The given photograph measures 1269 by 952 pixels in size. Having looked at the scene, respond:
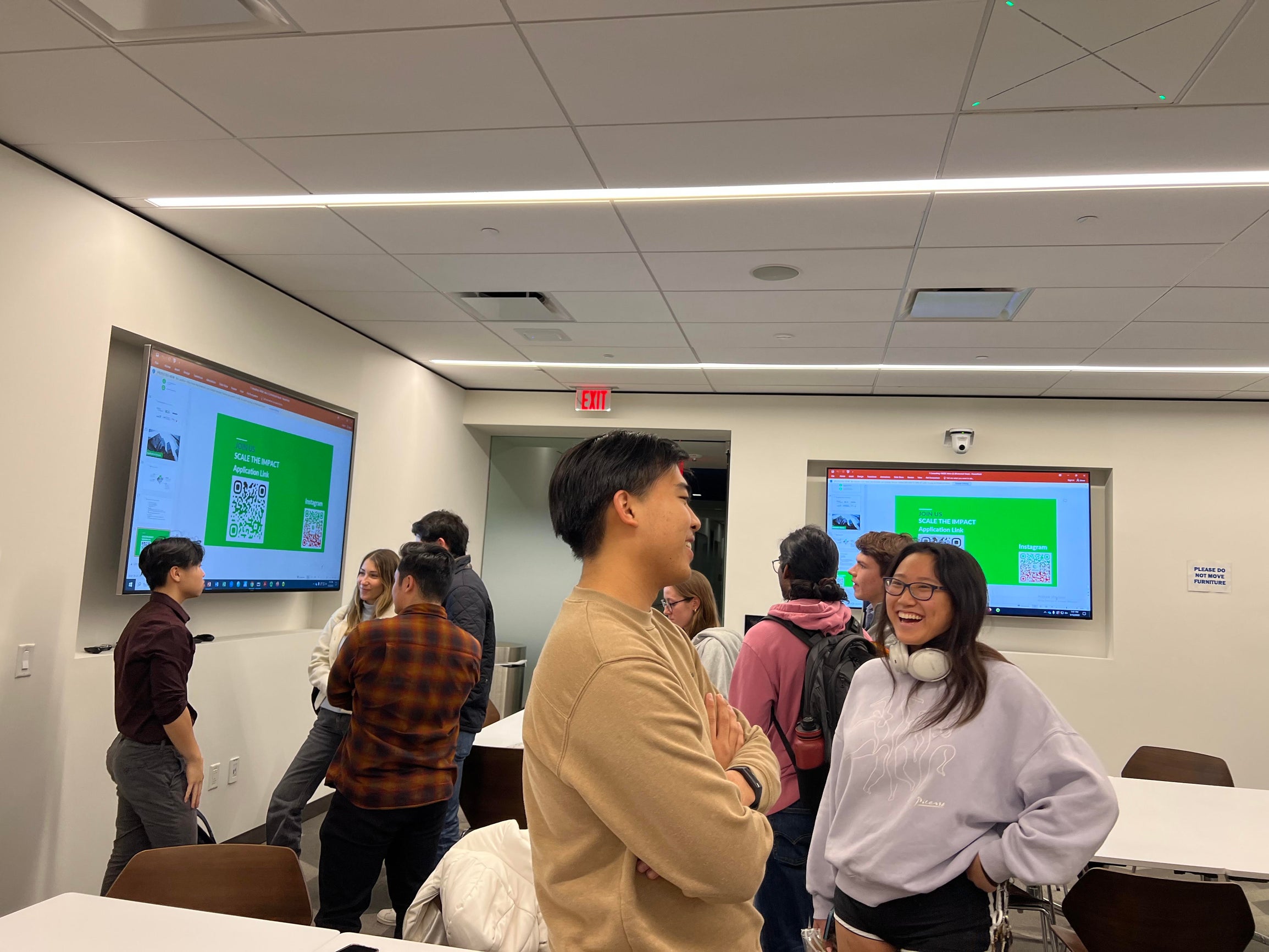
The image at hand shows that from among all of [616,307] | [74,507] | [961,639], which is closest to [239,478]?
[74,507]

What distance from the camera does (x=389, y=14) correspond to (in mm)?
2312

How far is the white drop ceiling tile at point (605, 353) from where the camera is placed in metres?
5.66

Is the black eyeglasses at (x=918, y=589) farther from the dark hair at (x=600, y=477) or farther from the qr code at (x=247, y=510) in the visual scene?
the qr code at (x=247, y=510)

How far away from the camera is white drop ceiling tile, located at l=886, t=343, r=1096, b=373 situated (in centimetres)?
520

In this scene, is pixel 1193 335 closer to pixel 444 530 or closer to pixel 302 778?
pixel 444 530

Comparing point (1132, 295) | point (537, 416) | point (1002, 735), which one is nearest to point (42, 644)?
point (1002, 735)

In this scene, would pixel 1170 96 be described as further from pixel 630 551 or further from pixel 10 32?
pixel 10 32

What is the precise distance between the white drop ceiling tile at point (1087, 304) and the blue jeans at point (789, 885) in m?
2.84

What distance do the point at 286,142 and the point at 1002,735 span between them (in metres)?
2.85

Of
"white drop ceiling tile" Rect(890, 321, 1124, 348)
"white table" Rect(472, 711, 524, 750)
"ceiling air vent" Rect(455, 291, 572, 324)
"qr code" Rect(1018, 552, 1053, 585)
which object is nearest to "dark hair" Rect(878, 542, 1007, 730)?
"white table" Rect(472, 711, 524, 750)

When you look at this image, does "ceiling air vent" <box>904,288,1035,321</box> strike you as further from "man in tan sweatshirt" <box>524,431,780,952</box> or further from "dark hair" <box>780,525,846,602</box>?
"man in tan sweatshirt" <box>524,431,780,952</box>

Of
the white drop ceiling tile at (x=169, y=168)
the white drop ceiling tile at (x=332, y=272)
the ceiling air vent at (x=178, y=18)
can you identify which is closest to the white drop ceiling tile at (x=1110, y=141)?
the ceiling air vent at (x=178, y=18)

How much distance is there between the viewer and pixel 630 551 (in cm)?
131

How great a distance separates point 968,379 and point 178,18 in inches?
199
